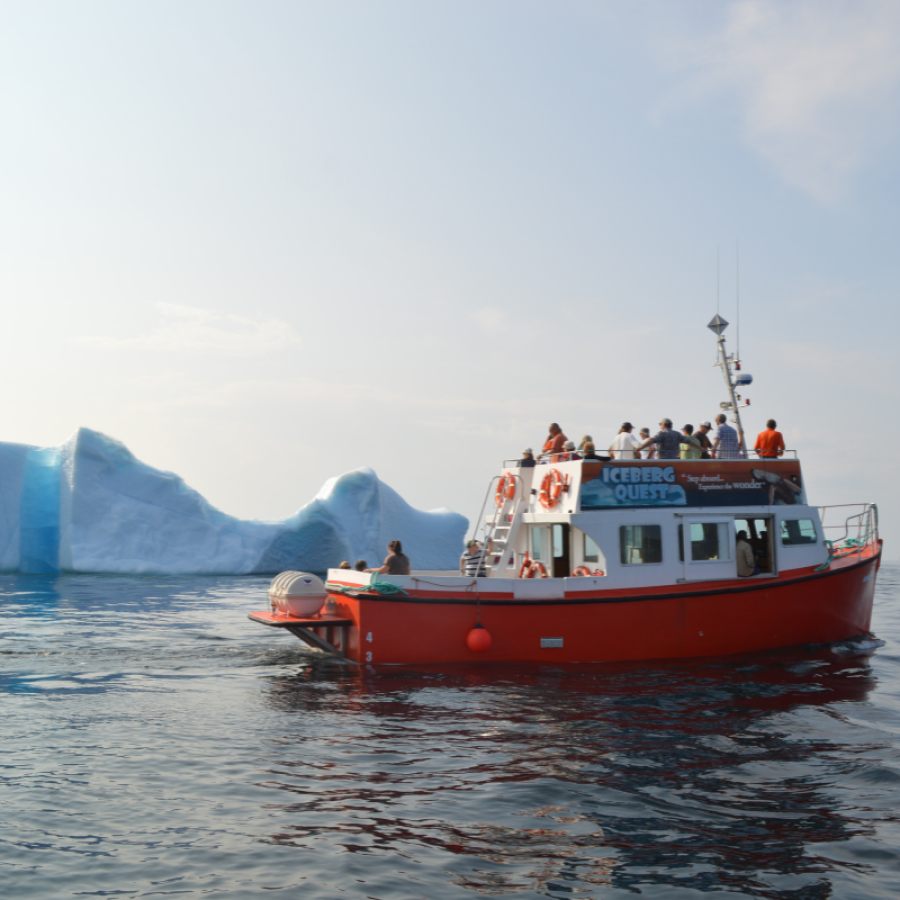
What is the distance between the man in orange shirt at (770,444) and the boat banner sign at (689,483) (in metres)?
0.26

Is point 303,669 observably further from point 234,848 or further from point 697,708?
point 234,848

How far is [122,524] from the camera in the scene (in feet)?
99.5

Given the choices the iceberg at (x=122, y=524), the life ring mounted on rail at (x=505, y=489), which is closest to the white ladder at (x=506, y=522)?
the life ring mounted on rail at (x=505, y=489)

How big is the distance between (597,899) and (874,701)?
22.4 feet

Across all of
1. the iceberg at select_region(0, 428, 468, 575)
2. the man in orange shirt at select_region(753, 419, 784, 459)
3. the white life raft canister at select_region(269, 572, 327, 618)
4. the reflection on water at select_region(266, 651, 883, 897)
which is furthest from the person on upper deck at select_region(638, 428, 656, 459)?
the iceberg at select_region(0, 428, 468, 575)

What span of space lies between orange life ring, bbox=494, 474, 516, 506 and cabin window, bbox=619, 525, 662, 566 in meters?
2.17

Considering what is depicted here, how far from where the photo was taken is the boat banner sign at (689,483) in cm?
1192

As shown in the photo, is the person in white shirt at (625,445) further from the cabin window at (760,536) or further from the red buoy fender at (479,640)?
the red buoy fender at (479,640)

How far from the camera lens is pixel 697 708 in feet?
31.0

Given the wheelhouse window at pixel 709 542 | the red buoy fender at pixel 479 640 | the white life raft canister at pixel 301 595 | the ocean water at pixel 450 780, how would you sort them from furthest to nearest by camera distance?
the wheelhouse window at pixel 709 542, the white life raft canister at pixel 301 595, the red buoy fender at pixel 479 640, the ocean water at pixel 450 780

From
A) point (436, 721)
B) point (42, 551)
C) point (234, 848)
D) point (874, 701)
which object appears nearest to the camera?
point (234, 848)

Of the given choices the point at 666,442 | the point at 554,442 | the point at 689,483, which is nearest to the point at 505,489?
the point at 554,442

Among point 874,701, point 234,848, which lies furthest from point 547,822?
point 874,701

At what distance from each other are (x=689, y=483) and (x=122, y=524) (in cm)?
2385
